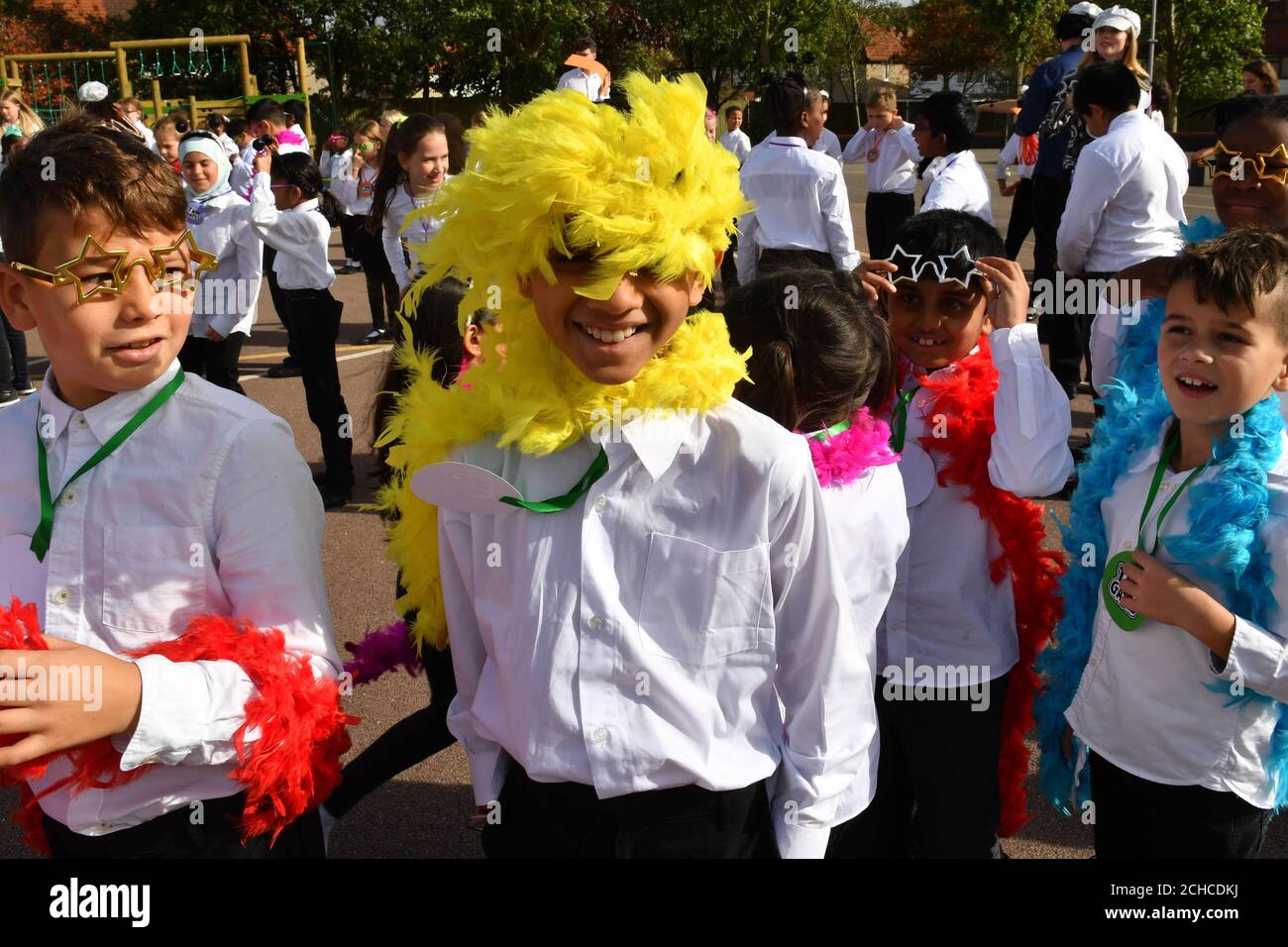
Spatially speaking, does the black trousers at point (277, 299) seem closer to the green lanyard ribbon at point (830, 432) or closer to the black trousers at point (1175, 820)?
the green lanyard ribbon at point (830, 432)

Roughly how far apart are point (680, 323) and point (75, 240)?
3.02 feet

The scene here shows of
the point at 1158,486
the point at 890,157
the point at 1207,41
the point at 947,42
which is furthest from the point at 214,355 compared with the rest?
the point at 947,42

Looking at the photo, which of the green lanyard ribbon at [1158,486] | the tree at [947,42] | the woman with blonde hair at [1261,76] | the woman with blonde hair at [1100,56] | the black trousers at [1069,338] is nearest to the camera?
the green lanyard ribbon at [1158,486]

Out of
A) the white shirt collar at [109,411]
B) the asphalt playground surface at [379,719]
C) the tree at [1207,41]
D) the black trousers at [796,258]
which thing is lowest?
the asphalt playground surface at [379,719]

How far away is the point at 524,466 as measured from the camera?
1.78 m

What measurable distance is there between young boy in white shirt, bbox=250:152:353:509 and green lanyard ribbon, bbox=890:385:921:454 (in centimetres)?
390

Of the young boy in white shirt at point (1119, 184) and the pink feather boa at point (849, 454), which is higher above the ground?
the young boy in white shirt at point (1119, 184)

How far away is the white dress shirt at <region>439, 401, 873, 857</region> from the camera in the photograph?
5.57 ft

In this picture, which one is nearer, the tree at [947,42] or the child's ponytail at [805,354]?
the child's ponytail at [805,354]

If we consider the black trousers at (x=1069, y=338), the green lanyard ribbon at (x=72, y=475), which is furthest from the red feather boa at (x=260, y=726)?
the black trousers at (x=1069, y=338)

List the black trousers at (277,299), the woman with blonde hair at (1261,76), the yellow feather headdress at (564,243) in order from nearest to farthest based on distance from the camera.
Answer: the yellow feather headdress at (564,243) → the black trousers at (277,299) → the woman with blonde hair at (1261,76)

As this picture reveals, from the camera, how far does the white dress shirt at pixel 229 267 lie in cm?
590

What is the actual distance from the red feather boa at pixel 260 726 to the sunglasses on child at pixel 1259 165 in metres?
2.37

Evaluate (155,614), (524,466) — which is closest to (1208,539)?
(524,466)
